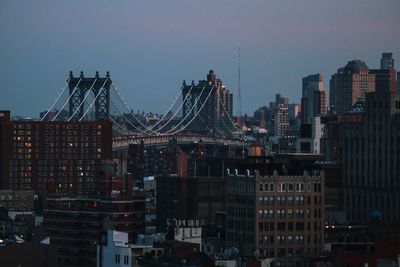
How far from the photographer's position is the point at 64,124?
13662 centimetres

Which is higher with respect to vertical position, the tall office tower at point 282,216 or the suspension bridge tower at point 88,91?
the suspension bridge tower at point 88,91

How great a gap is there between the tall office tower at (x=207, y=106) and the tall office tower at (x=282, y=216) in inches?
3519

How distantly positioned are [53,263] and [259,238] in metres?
7.19

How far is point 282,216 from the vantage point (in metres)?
81.8

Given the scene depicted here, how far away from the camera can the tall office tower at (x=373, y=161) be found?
96062 millimetres

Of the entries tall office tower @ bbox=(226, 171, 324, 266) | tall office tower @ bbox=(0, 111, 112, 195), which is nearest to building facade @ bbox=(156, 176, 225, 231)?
tall office tower @ bbox=(226, 171, 324, 266)

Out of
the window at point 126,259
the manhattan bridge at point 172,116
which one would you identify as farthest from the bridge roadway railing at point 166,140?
the window at point 126,259

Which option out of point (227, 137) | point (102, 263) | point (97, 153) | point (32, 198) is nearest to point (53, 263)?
point (102, 263)

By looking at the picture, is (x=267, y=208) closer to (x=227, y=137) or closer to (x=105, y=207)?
(x=105, y=207)

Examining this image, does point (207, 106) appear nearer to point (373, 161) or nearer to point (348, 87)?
point (348, 87)

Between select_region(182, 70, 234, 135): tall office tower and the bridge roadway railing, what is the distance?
13.3 m

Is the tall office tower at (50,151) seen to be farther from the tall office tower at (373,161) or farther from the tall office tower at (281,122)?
the tall office tower at (281,122)

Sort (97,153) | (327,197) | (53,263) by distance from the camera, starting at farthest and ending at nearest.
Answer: (97,153) < (327,197) < (53,263)

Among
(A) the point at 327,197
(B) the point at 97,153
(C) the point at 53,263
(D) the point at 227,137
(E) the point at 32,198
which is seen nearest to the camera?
(C) the point at 53,263
